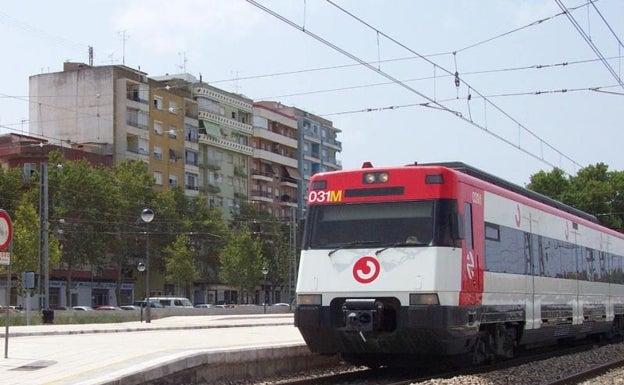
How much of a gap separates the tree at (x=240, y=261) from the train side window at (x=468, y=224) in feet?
208

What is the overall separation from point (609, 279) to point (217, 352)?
14120 mm

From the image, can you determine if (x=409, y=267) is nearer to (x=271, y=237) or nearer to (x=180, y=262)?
(x=180, y=262)

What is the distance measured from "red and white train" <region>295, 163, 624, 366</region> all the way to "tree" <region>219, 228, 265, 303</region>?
61.5m

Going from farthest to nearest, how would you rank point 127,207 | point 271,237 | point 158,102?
point 271,237 < point 158,102 < point 127,207

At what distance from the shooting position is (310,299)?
47.7ft

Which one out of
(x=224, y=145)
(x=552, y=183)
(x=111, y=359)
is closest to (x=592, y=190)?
(x=552, y=183)

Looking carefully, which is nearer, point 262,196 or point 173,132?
point 173,132

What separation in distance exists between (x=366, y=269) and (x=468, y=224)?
1.85 meters

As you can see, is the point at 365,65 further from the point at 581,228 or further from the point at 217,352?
the point at 217,352

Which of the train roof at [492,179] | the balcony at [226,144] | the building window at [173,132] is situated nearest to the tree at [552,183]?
the balcony at [226,144]

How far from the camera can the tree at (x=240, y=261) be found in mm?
77500

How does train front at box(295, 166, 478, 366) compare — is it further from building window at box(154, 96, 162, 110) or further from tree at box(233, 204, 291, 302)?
tree at box(233, 204, 291, 302)

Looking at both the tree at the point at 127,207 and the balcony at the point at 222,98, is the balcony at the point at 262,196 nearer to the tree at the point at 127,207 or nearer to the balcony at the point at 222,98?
the balcony at the point at 222,98

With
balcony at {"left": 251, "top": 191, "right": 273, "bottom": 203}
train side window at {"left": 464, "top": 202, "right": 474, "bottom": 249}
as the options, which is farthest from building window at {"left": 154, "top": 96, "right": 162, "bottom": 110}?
train side window at {"left": 464, "top": 202, "right": 474, "bottom": 249}
